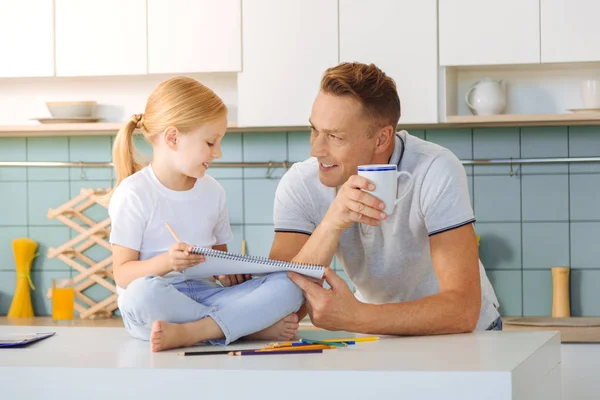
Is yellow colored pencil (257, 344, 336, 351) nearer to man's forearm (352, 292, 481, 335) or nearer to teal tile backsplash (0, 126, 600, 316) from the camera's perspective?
man's forearm (352, 292, 481, 335)

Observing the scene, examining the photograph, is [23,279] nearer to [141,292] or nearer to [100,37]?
[100,37]

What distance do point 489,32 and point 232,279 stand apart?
1.56 m

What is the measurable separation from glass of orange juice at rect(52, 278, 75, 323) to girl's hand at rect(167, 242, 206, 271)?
1788mm

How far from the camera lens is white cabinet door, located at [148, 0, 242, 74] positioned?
2.82m

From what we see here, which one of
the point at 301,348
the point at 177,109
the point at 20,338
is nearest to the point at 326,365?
the point at 301,348

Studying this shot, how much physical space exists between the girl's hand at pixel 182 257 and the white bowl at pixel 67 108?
1781 millimetres

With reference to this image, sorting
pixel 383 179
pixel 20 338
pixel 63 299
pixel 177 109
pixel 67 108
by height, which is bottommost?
pixel 63 299

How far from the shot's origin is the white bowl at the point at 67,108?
295 centimetres

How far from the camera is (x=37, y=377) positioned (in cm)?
110

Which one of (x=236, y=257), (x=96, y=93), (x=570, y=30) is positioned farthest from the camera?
(x=96, y=93)

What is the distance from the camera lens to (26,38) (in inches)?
116

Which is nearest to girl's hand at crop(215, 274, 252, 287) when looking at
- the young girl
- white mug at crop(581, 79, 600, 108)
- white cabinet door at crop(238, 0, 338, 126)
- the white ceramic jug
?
Result: the young girl

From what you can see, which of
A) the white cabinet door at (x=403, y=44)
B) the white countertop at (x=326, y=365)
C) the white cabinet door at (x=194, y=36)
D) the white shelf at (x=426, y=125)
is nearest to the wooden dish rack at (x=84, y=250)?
the white shelf at (x=426, y=125)

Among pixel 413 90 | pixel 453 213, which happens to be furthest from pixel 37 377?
pixel 413 90
